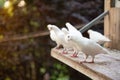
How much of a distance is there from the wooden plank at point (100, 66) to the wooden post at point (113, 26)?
1.73 feet

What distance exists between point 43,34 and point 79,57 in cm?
238

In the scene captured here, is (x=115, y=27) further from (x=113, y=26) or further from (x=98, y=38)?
(x=98, y=38)

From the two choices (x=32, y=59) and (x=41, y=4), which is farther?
(x=32, y=59)

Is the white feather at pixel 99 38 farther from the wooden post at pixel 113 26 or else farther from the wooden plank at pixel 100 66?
the wooden post at pixel 113 26

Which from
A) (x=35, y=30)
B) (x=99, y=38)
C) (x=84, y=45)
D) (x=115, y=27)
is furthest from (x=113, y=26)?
(x=35, y=30)

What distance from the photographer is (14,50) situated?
18.5 ft

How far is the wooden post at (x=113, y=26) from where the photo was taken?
3.73 m

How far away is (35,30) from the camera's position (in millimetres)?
5586

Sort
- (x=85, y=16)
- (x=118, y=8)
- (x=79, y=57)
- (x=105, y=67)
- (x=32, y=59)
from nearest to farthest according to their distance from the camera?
(x=105, y=67), (x=79, y=57), (x=118, y=8), (x=85, y=16), (x=32, y=59)

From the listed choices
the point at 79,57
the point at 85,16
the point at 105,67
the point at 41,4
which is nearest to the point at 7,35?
the point at 41,4

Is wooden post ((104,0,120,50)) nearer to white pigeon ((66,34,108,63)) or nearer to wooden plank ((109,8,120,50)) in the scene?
wooden plank ((109,8,120,50))

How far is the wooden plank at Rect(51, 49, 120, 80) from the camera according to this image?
98.1 inches

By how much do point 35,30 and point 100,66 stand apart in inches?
115

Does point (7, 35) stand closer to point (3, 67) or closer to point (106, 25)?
point (3, 67)
